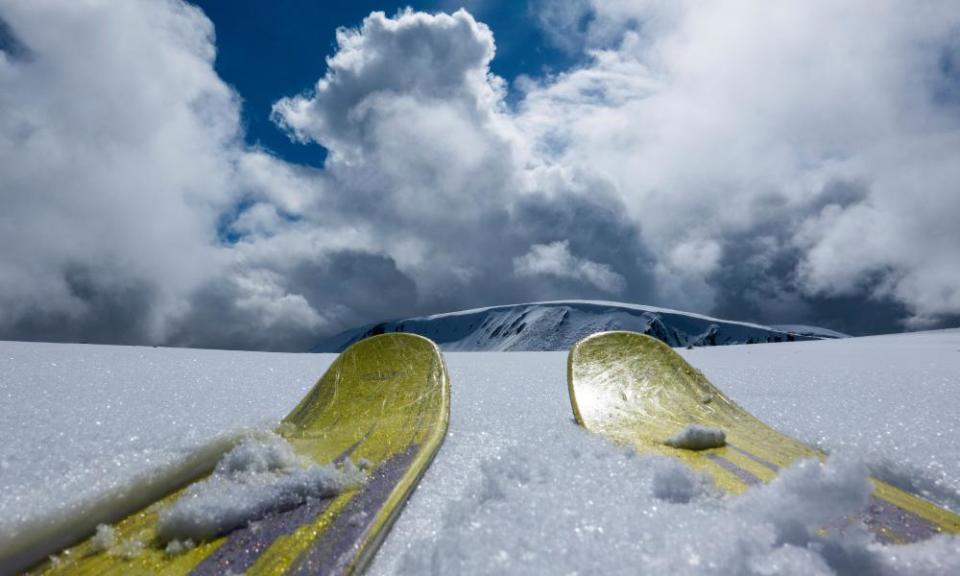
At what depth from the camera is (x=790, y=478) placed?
1.25m

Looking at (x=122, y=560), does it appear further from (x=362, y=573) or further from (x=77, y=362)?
(x=77, y=362)

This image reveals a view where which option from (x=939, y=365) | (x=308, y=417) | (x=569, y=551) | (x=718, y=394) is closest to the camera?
(x=569, y=551)

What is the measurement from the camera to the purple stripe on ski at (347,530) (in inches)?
47.7

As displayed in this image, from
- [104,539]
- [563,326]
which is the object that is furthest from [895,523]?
[563,326]

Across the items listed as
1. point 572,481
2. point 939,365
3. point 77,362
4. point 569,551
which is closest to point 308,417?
point 572,481

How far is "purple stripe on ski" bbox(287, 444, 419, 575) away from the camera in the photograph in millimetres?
1211

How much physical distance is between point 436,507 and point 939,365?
18.9 feet

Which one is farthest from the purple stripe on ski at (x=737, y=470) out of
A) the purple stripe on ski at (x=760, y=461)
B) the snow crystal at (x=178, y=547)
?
the snow crystal at (x=178, y=547)

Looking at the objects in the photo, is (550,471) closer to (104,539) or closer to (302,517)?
(302,517)

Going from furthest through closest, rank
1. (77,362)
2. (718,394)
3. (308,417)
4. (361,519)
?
(77,362) → (718,394) → (308,417) → (361,519)

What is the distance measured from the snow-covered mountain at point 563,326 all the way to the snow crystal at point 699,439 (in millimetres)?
93893

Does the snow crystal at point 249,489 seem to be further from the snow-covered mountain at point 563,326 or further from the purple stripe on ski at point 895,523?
the snow-covered mountain at point 563,326

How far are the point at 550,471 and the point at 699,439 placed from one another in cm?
82

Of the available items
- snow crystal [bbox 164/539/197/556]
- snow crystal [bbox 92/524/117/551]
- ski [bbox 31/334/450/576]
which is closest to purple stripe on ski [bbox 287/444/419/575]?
ski [bbox 31/334/450/576]
